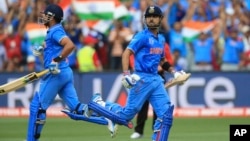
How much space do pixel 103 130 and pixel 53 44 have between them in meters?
5.00

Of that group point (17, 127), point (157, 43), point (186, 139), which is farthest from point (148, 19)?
point (17, 127)

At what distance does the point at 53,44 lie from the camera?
12406 millimetres

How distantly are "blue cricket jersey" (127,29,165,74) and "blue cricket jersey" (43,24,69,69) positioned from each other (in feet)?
3.84

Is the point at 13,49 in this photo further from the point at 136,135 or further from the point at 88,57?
the point at 136,135

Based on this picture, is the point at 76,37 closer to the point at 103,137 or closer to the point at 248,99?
the point at 248,99

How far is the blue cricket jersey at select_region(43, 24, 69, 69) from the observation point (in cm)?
1227

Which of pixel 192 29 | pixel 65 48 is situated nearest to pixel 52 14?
pixel 65 48

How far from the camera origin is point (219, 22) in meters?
22.0

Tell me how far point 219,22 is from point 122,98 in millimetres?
3553

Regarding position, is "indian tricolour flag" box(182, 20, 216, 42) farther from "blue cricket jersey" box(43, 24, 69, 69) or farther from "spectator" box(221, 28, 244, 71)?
"blue cricket jersey" box(43, 24, 69, 69)

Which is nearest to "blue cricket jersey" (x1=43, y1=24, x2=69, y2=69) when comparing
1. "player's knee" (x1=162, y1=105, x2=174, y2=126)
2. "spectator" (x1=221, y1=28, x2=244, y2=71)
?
"player's knee" (x1=162, y1=105, x2=174, y2=126)

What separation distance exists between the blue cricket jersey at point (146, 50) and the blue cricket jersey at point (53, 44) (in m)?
1.17

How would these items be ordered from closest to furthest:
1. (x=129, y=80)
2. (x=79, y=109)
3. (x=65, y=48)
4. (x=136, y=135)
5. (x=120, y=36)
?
1. (x=129, y=80)
2. (x=65, y=48)
3. (x=79, y=109)
4. (x=136, y=135)
5. (x=120, y=36)

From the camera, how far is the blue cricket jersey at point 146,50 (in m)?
11.9
